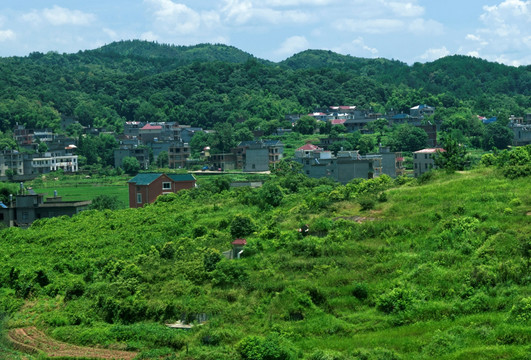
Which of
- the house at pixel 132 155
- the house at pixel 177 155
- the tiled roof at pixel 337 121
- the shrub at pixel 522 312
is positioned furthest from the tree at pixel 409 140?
the shrub at pixel 522 312

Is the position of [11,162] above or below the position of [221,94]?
below

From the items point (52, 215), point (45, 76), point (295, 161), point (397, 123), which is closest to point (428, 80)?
point (397, 123)

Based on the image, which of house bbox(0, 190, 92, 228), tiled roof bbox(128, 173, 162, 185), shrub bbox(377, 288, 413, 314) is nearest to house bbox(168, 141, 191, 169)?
tiled roof bbox(128, 173, 162, 185)

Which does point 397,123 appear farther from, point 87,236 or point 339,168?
point 87,236

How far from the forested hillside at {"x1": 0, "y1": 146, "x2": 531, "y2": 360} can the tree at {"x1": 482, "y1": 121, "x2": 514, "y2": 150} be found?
4738 centimetres

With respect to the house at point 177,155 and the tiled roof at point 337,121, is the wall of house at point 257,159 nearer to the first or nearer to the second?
the house at point 177,155

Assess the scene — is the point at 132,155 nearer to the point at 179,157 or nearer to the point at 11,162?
the point at 179,157

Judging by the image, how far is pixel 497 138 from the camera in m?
80.4

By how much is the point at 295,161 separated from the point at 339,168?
47.4 ft

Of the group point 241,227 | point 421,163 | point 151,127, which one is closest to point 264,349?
point 241,227

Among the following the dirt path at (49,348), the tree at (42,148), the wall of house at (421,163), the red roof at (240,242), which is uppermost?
the tree at (42,148)

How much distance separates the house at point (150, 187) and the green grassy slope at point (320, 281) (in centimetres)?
1506

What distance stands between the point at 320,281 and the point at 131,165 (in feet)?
205

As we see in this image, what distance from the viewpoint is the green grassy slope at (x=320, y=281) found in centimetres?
1980
